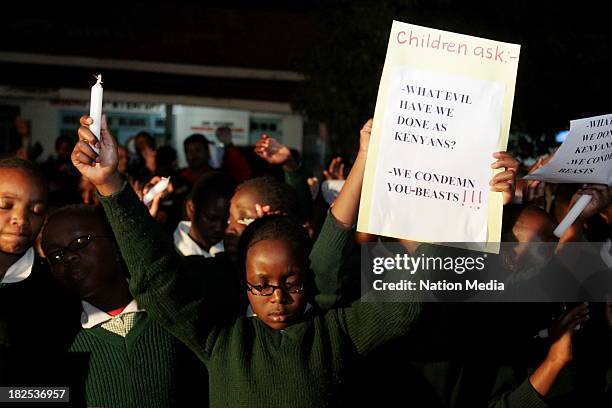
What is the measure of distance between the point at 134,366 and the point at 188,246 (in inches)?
58.4

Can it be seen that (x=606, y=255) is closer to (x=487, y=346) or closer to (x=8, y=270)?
(x=487, y=346)

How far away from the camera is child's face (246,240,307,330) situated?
256 centimetres

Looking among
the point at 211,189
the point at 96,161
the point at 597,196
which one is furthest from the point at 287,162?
the point at 96,161

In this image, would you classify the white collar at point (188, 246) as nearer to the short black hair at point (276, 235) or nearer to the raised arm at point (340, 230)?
the short black hair at point (276, 235)

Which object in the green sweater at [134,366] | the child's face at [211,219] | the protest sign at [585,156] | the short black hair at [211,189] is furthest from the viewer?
the short black hair at [211,189]

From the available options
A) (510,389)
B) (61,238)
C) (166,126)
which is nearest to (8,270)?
(61,238)

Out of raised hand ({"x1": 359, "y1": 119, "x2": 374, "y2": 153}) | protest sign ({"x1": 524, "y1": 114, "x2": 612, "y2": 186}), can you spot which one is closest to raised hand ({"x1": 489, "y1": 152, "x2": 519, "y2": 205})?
raised hand ({"x1": 359, "y1": 119, "x2": 374, "y2": 153})

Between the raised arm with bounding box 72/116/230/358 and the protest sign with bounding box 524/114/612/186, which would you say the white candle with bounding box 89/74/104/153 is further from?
the protest sign with bounding box 524/114/612/186

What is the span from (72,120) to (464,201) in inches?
582

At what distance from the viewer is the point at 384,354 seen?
9.53ft

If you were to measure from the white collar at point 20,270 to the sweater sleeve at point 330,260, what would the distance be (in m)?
0.95

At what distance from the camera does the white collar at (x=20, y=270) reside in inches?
111

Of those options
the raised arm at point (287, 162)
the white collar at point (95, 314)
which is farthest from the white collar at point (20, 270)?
the raised arm at point (287, 162)

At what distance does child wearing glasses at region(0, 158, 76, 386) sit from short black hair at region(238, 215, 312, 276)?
63cm
